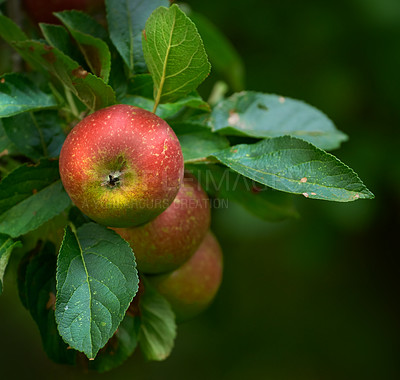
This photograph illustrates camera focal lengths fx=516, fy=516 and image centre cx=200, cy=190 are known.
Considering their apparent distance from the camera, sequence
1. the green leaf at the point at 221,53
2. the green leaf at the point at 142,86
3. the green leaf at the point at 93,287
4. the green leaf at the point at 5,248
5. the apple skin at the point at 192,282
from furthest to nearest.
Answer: the green leaf at the point at 221,53, the apple skin at the point at 192,282, the green leaf at the point at 142,86, the green leaf at the point at 5,248, the green leaf at the point at 93,287

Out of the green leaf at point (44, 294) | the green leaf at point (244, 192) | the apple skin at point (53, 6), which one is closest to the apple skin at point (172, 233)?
the green leaf at point (244, 192)

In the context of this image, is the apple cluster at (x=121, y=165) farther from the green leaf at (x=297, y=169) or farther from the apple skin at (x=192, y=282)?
the apple skin at (x=192, y=282)

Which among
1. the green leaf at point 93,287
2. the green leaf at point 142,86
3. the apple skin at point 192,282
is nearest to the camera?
Result: the green leaf at point 93,287

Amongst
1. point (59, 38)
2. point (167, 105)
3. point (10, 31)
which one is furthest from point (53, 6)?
point (167, 105)

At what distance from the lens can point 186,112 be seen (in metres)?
1.18

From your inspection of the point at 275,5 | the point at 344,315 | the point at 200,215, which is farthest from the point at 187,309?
the point at 344,315

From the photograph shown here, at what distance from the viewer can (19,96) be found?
95 cm

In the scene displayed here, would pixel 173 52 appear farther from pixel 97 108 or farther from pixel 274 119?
pixel 274 119

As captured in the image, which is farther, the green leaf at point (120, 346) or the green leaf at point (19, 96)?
the green leaf at point (120, 346)

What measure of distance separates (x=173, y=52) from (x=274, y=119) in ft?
1.39

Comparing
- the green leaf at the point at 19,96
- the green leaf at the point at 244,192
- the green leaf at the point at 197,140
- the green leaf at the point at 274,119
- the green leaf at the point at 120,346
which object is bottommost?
the green leaf at the point at 120,346

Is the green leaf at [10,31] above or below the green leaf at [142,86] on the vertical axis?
above

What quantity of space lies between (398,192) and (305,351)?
1.27m

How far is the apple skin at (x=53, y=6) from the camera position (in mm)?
1228
